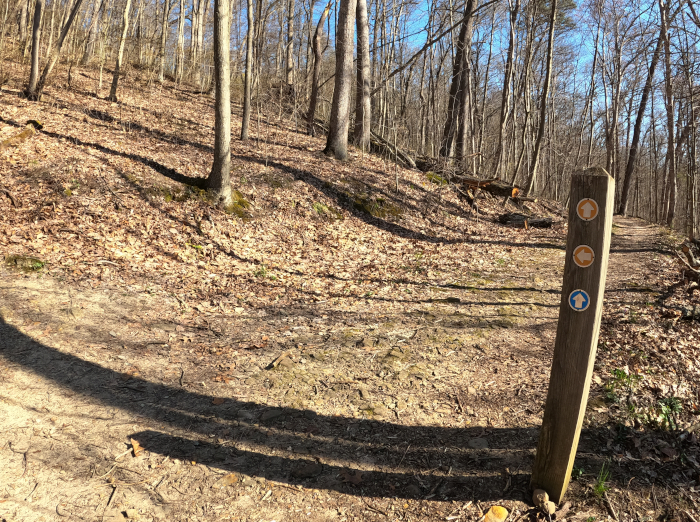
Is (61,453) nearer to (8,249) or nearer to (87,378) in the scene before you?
(87,378)

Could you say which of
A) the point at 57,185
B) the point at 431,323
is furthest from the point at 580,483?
the point at 57,185

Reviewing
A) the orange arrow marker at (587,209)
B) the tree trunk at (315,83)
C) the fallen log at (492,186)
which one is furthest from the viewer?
the tree trunk at (315,83)

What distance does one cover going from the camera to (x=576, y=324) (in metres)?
2.64

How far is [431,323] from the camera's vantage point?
18.6 feet

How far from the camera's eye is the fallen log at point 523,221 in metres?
12.6

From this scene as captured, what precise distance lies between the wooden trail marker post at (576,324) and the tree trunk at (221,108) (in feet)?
23.6

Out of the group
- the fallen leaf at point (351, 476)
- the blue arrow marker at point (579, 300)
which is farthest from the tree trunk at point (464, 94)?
the fallen leaf at point (351, 476)

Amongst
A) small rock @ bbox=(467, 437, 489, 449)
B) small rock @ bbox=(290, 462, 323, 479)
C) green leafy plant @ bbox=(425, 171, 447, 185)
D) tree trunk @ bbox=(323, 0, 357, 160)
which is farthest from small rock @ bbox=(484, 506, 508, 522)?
green leafy plant @ bbox=(425, 171, 447, 185)

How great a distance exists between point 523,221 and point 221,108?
898cm

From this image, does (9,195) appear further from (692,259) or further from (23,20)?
(23,20)

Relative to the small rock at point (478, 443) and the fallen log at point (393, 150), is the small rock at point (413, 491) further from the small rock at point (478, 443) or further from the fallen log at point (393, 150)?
the fallen log at point (393, 150)

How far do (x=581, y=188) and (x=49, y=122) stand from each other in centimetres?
1144

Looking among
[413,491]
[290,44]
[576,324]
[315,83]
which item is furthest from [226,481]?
[290,44]

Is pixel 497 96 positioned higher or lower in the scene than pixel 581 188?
higher
